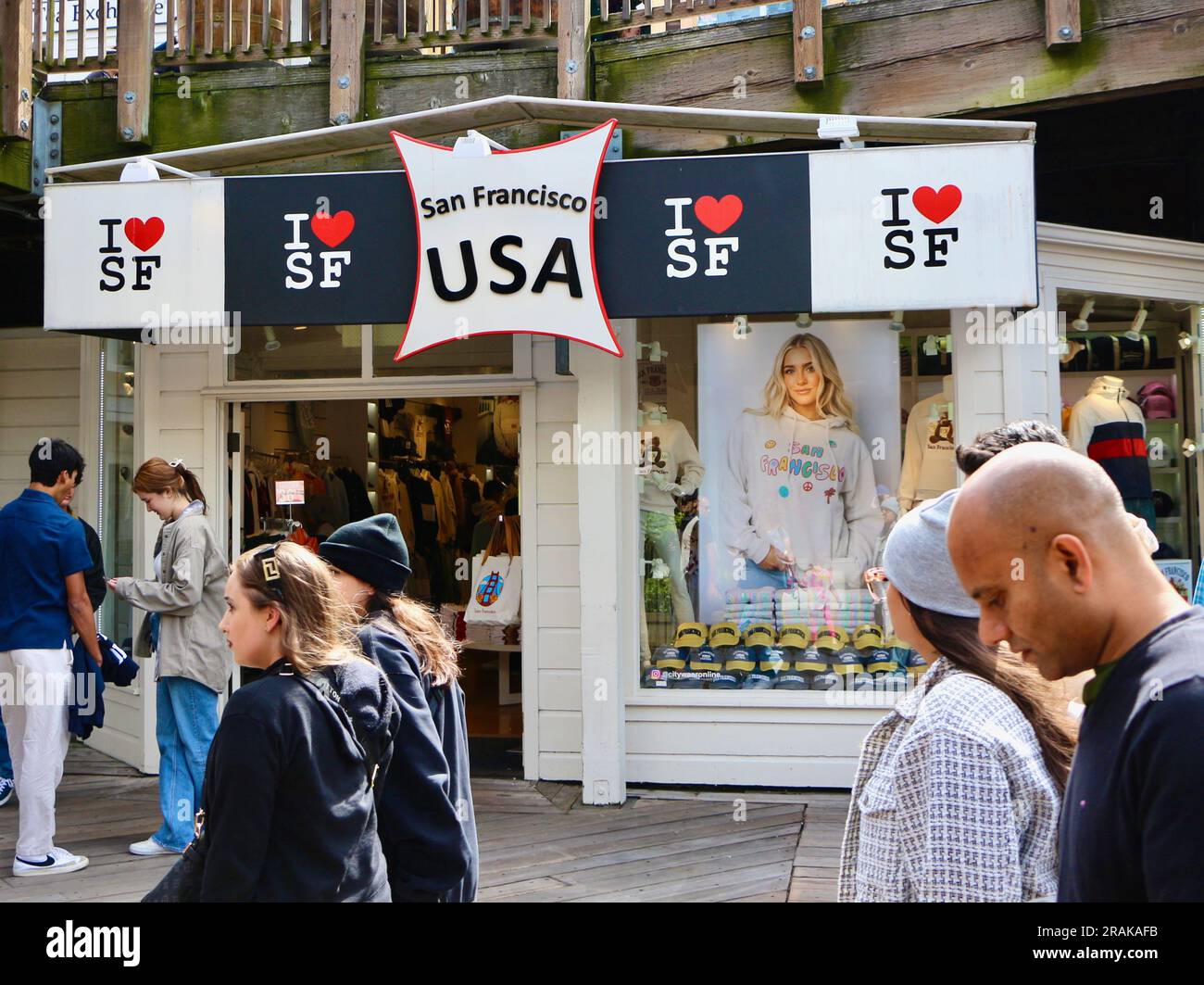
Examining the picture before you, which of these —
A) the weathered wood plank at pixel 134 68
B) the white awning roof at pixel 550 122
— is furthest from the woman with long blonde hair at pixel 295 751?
the weathered wood plank at pixel 134 68


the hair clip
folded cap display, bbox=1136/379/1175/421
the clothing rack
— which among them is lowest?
the hair clip

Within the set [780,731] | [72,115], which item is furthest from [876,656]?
[72,115]

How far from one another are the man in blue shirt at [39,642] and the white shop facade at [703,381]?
1553 mm

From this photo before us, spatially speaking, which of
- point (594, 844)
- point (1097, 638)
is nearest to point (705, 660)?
point (594, 844)

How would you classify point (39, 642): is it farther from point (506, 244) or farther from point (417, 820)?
point (417, 820)

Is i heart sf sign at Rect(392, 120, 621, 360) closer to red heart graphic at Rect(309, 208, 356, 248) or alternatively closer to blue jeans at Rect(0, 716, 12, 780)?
red heart graphic at Rect(309, 208, 356, 248)

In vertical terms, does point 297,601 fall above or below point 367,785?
above

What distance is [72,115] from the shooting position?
753 centimetres

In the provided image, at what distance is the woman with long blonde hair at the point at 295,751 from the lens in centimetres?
237

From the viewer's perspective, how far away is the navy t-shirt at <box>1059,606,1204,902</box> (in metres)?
1.32

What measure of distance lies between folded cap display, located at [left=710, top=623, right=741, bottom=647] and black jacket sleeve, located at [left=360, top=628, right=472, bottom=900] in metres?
4.28

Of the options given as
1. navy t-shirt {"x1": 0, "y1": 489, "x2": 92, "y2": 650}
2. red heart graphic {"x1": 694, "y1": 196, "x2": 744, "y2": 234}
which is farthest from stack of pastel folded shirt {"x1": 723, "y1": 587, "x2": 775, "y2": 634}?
navy t-shirt {"x1": 0, "y1": 489, "x2": 92, "y2": 650}
